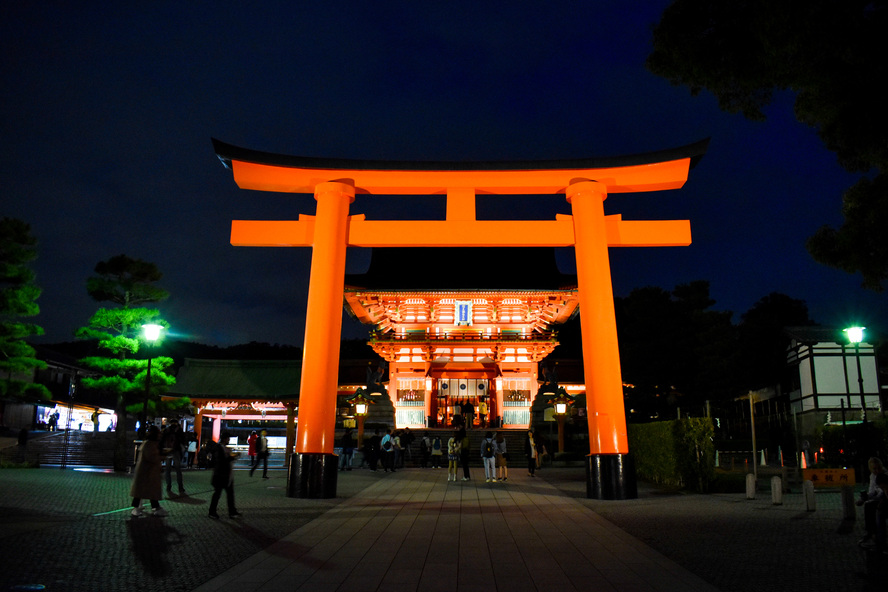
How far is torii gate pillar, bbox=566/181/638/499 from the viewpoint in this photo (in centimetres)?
1240

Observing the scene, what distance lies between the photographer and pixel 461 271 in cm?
3112

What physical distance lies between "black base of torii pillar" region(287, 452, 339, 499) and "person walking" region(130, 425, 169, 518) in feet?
9.00

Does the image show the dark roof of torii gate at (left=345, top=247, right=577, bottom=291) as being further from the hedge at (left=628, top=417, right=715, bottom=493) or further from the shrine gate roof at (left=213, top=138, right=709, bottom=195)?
the shrine gate roof at (left=213, top=138, right=709, bottom=195)

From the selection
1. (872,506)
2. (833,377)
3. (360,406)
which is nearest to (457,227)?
(872,506)

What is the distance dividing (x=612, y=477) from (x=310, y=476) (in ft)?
19.9

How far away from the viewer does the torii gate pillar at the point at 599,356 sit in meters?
12.4

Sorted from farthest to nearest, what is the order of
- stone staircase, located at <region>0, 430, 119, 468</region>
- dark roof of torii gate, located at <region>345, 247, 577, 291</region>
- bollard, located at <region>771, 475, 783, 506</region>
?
dark roof of torii gate, located at <region>345, 247, 577, 291</region>, stone staircase, located at <region>0, 430, 119, 468</region>, bollard, located at <region>771, 475, 783, 506</region>

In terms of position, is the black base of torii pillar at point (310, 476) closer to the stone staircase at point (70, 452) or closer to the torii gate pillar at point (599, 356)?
the torii gate pillar at point (599, 356)

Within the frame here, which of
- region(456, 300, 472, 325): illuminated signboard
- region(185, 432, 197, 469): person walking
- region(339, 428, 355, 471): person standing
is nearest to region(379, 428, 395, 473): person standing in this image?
region(339, 428, 355, 471): person standing

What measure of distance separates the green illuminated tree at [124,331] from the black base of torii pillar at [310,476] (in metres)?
10.7

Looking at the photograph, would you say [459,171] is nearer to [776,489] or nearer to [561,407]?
[776,489]

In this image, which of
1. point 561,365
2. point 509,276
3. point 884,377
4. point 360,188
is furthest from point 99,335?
point 884,377

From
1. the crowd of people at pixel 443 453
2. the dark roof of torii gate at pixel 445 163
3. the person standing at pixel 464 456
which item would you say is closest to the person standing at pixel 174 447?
the dark roof of torii gate at pixel 445 163

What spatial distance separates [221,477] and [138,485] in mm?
1293
